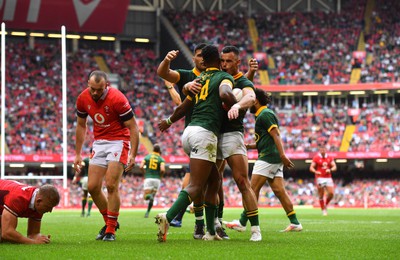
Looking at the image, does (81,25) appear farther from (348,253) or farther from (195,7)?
(348,253)

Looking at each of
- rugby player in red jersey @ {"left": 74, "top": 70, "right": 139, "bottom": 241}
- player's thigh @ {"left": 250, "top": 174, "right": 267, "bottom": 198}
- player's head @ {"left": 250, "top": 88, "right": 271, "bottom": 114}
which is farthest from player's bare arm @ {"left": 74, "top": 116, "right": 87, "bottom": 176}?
player's thigh @ {"left": 250, "top": 174, "right": 267, "bottom": 198}

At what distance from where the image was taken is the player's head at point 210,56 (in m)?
9.28

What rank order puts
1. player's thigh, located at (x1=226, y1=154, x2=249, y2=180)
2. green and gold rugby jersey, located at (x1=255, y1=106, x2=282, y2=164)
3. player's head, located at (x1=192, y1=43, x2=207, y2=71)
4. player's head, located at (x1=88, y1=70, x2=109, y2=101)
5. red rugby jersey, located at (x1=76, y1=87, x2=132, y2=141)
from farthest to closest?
green and gold rugby jersey, located at (x1=255, y1=106, x2=282, y2=164)
player's head, located at (x1=192, y1=43, x2=207, y2=71)
red rugby jersey, located at (x1=76, y1=87, x2=132, y2=141)
player's head, located at (x1=88, y1=70, x2=109, y2=101)
player's thigh, located at (x1=226, y1=154, x2=249, y2=180)

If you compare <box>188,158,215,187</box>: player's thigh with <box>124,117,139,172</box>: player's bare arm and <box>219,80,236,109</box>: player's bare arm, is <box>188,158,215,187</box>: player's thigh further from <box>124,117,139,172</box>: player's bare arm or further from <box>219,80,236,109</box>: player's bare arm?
<box>124,117,139,172</box>: player's bare arm

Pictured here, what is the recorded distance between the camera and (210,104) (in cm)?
919

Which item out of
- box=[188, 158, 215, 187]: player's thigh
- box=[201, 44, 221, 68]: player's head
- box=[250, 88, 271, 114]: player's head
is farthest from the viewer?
box=[250, 88, 271, 114]: player's head

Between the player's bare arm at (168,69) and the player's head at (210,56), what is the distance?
0.70 meters

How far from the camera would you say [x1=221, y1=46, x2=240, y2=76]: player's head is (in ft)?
32.5

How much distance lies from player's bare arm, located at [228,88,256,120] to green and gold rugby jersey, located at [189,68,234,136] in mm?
280

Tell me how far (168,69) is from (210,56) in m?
1.01

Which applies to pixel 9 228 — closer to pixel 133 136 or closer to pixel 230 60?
pixel 133 136

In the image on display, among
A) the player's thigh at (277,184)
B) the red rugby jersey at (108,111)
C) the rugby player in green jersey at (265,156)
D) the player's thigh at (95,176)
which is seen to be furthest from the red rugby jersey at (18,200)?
the player's thigh at (277,184)

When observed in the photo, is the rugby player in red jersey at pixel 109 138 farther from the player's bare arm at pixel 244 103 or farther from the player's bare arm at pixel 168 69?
the player's bare arm at pixel 244 103

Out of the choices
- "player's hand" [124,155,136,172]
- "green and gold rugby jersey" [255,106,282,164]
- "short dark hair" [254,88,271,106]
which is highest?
"short dark hair" [254,88,271,106]
